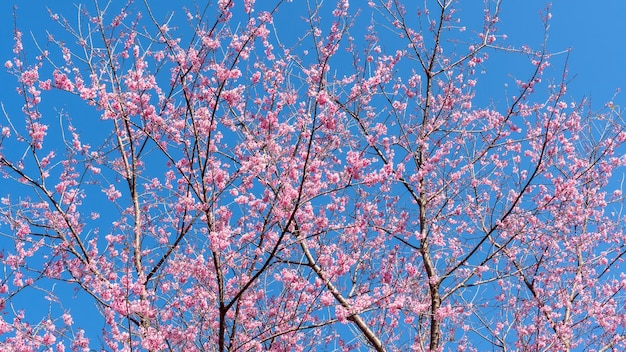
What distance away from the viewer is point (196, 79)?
520 cm

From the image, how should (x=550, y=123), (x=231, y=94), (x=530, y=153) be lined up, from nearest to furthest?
(x=231, y=94)
(x=550, y=123)
(x=530, y=153)

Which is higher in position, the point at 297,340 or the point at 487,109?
the point at 487,109

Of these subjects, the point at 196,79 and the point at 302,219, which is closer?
the point at 196,79

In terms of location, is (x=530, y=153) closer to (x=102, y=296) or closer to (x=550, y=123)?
(x=550, y=123)

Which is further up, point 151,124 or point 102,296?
point 151,124

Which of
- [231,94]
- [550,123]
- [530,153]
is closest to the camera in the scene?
[231,94]

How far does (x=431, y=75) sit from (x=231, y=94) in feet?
12.3

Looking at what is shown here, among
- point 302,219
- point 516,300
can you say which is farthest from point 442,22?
point 516,300

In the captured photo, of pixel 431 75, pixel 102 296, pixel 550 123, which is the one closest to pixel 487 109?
pixel 431 75

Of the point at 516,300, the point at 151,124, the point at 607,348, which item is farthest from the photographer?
the point at 516,300

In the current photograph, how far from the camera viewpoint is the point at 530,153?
8781 mm

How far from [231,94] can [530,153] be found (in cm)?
558

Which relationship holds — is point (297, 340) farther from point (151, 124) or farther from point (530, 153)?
point (530, 153)

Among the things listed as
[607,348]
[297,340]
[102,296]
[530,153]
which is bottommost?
[607,348]
